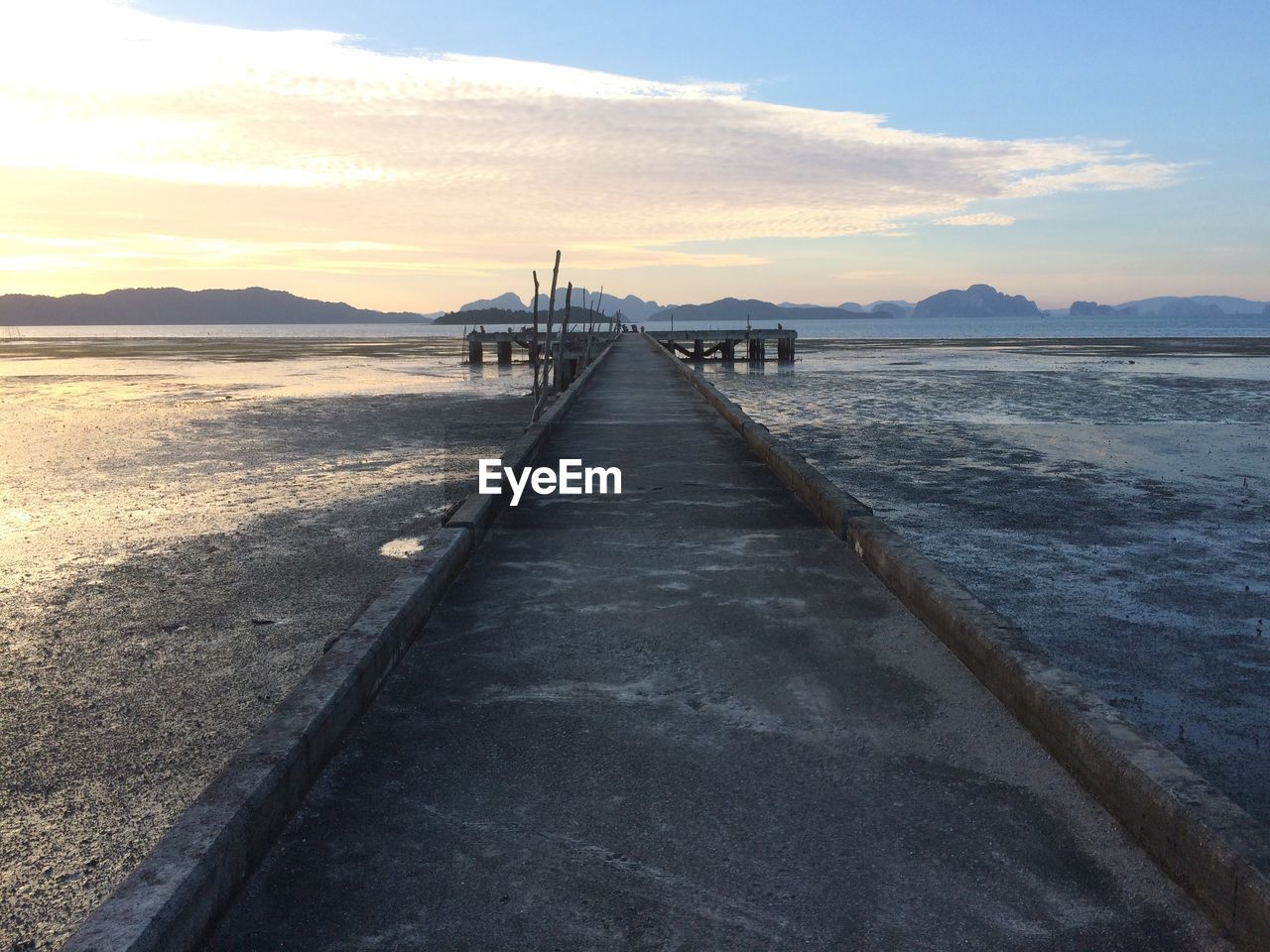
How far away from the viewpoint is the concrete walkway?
2.84 metres

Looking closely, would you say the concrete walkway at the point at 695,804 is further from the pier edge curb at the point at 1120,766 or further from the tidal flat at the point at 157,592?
the tidal flat at the point at 157,592

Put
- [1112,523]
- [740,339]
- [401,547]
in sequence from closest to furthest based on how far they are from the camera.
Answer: [401,547]
[1112,523]
[740,339]

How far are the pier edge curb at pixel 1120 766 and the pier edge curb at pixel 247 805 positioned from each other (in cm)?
276

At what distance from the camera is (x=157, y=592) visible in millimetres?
7316

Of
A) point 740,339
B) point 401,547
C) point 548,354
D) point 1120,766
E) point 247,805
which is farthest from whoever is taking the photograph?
point 740,339

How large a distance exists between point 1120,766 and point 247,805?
9.27 ft

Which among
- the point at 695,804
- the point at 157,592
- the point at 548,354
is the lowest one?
the point at 157,592

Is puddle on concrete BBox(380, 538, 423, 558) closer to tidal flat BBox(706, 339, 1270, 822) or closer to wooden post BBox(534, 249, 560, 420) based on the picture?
tidal flat BBox(706, 339, 1270, 822)

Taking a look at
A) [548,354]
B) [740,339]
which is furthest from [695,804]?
[740,339]

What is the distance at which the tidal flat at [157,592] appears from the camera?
3918 millimetres

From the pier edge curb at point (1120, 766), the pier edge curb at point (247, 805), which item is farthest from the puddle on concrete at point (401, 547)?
the pier edge curb at point (1120, 766)

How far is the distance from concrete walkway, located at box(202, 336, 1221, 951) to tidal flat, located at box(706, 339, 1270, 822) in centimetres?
127

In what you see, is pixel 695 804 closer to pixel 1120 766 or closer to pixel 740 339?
pixel 1120 766

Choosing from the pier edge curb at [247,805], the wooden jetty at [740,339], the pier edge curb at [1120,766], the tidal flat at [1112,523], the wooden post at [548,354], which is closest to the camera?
the pier edge curb at [247,805]
